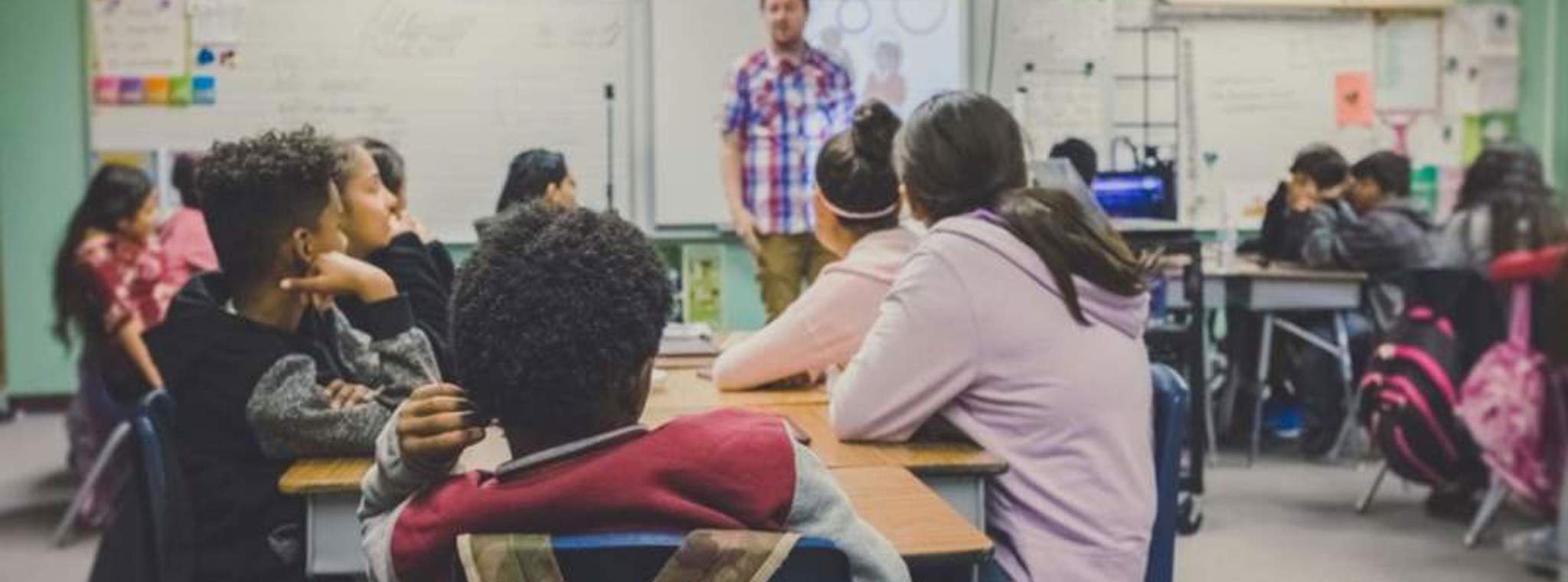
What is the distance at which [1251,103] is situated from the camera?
624cm

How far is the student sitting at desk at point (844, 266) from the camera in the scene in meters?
2.36

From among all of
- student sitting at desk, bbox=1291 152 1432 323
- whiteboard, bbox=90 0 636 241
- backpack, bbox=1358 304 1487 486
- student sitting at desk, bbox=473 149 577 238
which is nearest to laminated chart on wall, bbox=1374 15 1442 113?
student sitting at desk, bbox=1291 152 1432 323

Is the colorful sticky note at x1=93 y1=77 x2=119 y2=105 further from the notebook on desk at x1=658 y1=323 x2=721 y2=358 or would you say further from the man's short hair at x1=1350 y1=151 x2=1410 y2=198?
the man's short hair at x1=1350 y1=151 x2=1410 y2=198

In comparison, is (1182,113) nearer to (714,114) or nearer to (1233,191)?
(1233,191)

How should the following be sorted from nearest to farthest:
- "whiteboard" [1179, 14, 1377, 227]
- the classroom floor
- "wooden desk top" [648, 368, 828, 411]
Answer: "wooden desk top" [648, 368, 828, 411] < the classroom floor < "whiteboard" [1179, 14, 1377, 227]

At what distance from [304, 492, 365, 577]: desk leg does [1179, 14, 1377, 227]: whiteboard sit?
4857 millimetres

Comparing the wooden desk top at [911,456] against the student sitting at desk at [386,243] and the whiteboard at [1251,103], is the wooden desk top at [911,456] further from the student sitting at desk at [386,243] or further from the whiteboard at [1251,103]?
the whiteboard at [1251,103]

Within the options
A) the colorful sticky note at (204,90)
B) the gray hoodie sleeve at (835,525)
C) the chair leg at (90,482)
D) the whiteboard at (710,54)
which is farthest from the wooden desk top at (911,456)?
the colorful sticky note at (204,90)

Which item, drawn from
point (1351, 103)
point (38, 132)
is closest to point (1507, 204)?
point (1351, 103)

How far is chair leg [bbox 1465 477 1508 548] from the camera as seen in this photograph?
1.40 metres

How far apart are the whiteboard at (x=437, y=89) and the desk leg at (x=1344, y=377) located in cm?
246

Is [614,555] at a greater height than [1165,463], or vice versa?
[614,555]

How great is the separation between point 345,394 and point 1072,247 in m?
0.87

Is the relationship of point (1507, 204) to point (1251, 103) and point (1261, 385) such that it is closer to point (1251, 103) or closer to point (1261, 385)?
point (1261, 385)
